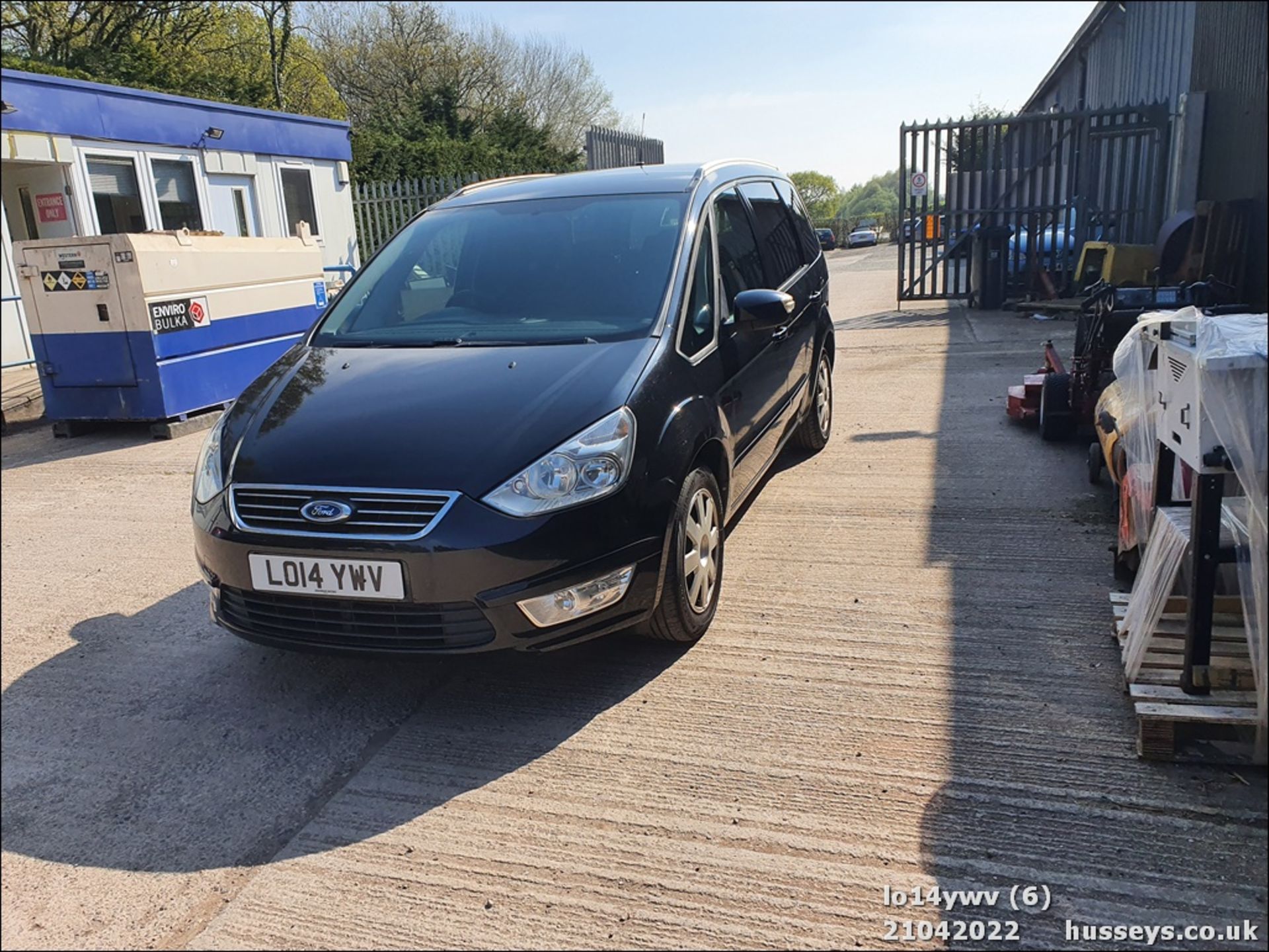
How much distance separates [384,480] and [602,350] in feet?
3.31

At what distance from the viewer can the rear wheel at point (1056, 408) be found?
20.6 feet

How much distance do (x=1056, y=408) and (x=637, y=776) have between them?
182 inches

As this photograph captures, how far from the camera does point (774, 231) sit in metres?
5.53

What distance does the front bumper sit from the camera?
9.60ft

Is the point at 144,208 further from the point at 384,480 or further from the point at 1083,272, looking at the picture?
the point at 1083,272

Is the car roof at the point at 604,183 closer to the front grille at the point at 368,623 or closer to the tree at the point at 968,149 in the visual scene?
the front grille at the point at 368,623

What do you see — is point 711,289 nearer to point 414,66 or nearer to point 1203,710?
point 1203,710

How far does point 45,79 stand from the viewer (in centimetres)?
1000

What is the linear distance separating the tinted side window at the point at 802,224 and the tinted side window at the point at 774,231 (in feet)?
0.46

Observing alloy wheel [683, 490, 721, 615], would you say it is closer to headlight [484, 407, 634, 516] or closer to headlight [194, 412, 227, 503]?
headlight [484, 407, 634, 516]

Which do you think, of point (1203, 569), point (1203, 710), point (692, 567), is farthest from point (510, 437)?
point (1203, 710)

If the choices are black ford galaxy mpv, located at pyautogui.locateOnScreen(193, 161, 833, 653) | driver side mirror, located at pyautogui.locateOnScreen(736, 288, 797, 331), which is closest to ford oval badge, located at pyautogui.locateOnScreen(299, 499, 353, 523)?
black ford galaxy mpv, located at pyautogui.locateOnScreen(193, 161, 833, 653)

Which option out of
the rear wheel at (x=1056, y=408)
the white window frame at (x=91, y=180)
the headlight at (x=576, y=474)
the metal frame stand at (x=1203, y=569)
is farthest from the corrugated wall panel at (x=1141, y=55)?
the white window frame at (x=91, y=180)

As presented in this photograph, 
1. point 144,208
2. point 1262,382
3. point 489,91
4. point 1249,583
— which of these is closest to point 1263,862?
point 1249,583
